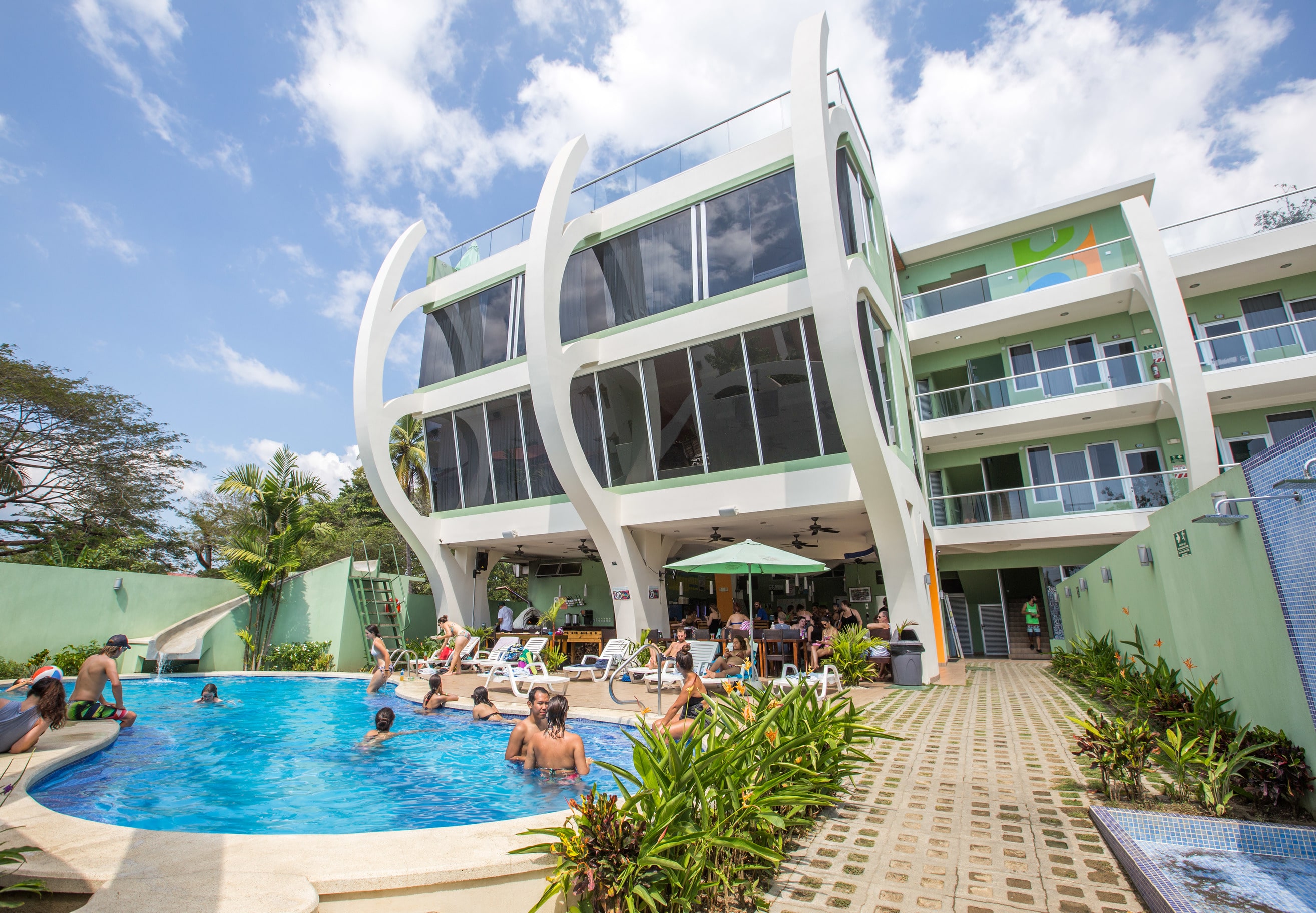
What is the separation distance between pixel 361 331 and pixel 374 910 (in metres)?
16.7

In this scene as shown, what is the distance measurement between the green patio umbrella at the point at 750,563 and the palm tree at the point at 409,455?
67.7ft

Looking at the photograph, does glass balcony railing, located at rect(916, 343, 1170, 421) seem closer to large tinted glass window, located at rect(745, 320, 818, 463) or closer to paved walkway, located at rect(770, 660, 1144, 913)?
large tinted glass window, located at rect(745, 320, 818, 463)

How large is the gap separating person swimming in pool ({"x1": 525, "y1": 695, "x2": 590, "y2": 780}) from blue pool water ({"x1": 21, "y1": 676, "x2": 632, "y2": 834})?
133 mm

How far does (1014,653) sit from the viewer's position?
1819 cm

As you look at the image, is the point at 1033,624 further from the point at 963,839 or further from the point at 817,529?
the point at 963,839

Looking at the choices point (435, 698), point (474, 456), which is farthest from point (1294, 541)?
point (474, 456)

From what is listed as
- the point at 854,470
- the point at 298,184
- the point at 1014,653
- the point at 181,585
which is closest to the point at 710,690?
the point at 854,470

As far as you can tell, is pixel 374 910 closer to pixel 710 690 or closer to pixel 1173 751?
pixel 1173 751

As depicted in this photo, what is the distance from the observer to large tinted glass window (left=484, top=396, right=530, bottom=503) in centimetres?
1705

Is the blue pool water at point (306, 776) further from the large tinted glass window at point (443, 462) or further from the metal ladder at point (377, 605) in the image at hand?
the large tinted glass window at point (443, 462)

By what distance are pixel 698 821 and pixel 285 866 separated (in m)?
2.24

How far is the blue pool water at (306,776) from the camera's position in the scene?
19.9 feet

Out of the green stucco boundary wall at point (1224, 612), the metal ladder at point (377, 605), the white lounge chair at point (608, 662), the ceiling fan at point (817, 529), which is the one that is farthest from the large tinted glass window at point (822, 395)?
the metal ladder at point (377, 605)

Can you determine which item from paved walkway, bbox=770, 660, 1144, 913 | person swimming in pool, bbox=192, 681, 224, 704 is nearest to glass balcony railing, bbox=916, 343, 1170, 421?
paved walkway, bbox=770, 660, 1144, 913
